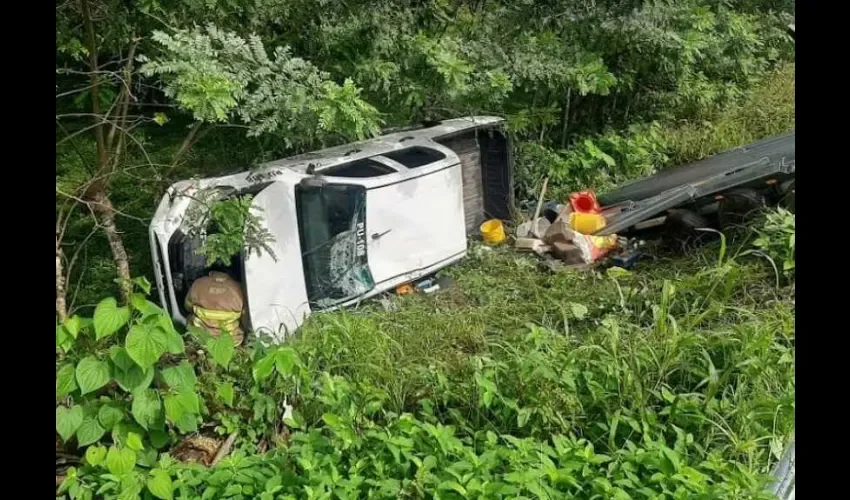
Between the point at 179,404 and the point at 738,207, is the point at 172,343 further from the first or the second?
the point at 738,207

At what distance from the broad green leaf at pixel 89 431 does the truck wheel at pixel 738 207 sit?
3902 mm

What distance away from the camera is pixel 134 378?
7.90ft

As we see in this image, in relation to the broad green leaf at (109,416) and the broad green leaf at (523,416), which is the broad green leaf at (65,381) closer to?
the broad green leaf at (109,416)

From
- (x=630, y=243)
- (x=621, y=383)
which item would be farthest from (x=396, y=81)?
(x=621, y=383)

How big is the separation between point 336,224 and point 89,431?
2.02 m

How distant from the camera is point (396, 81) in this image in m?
4.38

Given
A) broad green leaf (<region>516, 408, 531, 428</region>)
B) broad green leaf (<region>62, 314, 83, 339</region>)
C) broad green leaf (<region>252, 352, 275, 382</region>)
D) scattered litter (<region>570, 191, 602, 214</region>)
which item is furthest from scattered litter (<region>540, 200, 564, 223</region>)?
broad green leaf (<region>62, 314, 83, 339</region>)

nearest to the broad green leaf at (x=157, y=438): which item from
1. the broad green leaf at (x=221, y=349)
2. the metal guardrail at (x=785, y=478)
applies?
the broad green leaf at (x=221, y=349)

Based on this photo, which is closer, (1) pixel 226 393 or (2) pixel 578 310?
(1) pixel 226 393

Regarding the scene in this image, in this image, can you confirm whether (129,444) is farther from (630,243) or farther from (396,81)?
(630,243)

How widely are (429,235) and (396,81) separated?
3.49 ft

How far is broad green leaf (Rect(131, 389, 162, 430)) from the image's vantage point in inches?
94.4

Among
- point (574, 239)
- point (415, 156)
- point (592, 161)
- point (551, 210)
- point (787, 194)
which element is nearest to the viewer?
point (787, 194)

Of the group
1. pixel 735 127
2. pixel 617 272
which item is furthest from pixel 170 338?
pixel 735 127
